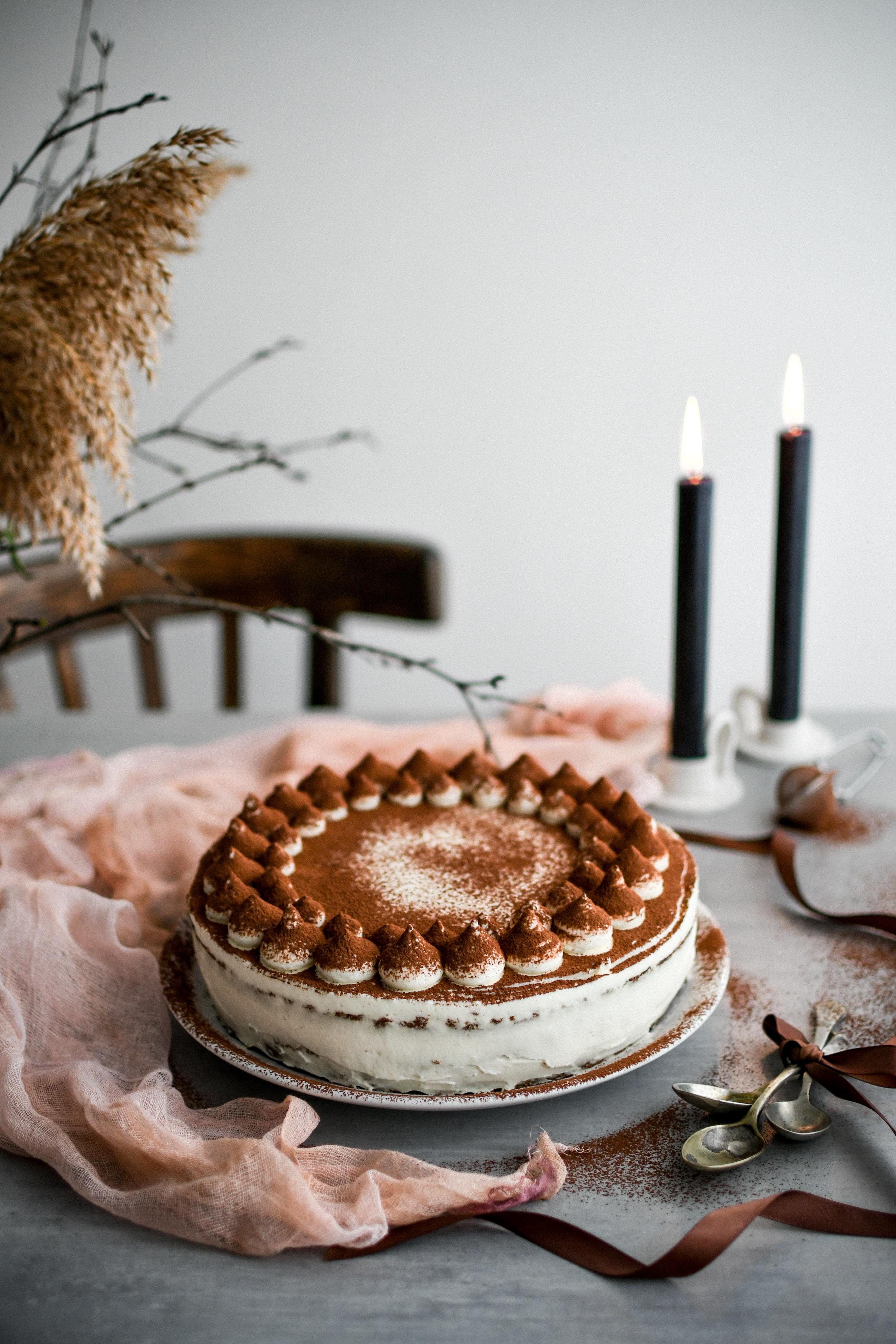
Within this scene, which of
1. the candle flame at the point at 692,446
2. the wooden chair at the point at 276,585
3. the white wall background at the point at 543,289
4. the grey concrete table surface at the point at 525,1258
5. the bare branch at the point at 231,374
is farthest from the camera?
the bare branch at the point at 231,374

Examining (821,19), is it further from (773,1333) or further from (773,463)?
(773,1333)

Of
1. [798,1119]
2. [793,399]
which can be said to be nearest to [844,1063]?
[798,1119]

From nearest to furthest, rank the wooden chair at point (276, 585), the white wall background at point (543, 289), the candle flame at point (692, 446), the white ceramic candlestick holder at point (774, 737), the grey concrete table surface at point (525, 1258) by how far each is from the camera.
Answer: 1. the grey concrete table surface at point (525, 1258)
2. the candle flame at point (692, 446)
3. the white ceramic candlestick holder at point (774, 737)
4. the wooden chair at point (276, 585)
5. the white wall background at point (543, 289)

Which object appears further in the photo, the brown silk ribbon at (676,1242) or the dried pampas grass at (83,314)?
the dried pampas grass at (83,314)

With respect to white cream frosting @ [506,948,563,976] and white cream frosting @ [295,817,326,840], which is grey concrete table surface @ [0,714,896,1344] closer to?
white cream frosting @ [506,948,563,976]

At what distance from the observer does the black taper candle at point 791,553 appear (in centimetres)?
144

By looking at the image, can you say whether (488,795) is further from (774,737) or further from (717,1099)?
(774,737)

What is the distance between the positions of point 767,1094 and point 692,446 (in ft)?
2.53

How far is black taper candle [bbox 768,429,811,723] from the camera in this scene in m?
1.44

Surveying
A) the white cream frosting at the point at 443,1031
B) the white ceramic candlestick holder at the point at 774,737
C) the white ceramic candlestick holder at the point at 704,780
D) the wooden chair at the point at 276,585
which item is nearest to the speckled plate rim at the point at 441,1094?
the white cream frosting at the point at 443,1031

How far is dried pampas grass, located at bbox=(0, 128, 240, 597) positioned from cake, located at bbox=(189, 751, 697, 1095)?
0.33m

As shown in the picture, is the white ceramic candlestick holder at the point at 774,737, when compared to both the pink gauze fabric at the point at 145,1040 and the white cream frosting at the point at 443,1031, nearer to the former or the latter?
the pink gauze fabric at the point at 145,1040

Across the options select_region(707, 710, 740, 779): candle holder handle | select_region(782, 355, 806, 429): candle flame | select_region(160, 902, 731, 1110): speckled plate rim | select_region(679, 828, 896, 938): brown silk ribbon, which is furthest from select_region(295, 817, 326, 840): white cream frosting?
select_region(782, 355, 806, 429): candle flame

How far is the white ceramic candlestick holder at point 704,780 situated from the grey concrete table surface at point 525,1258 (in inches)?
17.9
